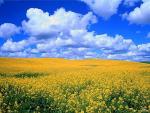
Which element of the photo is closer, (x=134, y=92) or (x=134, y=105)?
(x=134, y=105)

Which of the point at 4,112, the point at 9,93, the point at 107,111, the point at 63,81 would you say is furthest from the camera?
the point at 63,81

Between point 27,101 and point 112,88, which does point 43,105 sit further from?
point 112,88

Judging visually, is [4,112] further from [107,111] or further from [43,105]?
[107,111]

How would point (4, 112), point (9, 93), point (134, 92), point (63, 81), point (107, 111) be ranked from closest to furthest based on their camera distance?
point (4, 112) < point (107, 111) < point (9, 93) < point (134, 92) < point (63, 81)

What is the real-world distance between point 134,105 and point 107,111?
2.30 metres

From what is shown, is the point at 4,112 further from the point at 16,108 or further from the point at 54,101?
the point at 54,101

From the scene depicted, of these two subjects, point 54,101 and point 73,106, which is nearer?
point 73,106

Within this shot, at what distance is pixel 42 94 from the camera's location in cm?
1552

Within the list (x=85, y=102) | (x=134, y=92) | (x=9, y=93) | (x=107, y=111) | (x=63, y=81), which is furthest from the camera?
(x=63, y=81)

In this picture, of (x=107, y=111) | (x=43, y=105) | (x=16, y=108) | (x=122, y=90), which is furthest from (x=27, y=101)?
(x=122, y=90)

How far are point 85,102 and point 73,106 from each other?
0.70 m

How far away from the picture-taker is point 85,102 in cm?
1367

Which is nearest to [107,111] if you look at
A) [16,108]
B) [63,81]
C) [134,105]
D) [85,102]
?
[85,102]

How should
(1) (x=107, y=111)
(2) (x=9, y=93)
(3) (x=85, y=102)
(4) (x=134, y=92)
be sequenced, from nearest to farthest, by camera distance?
(1) (x=107, y=111)
(3) (x=85, y=102)
(2) (x=9, y=93)
(4) (x=134, y=92)
